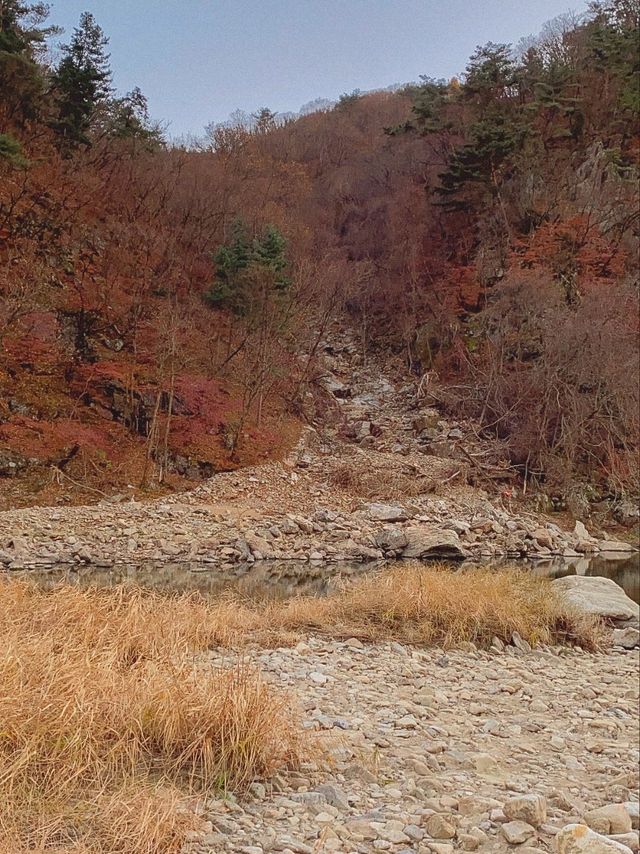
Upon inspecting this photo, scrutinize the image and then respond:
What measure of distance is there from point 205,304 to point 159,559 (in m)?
14.4

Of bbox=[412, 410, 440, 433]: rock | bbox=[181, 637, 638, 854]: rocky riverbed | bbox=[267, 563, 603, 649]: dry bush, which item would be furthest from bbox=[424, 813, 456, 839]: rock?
bbox=[412, 410, 440, 433]: rock

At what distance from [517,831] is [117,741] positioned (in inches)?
81.1

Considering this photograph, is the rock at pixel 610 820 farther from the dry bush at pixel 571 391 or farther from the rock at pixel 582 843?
the dry bush at pixel 571 391

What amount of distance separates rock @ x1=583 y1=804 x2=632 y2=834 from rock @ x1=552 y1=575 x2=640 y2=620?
6.11 m

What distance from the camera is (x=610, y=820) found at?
340cm

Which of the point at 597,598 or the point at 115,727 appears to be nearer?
the point at 115,727

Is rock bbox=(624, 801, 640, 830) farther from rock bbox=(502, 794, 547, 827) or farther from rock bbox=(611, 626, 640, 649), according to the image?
rock bbox=(611, 626, 640, 649)

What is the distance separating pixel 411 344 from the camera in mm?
33156

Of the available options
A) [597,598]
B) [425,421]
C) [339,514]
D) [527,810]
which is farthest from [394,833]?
[425,421]

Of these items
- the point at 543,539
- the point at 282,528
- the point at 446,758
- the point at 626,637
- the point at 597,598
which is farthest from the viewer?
the point at 543,539

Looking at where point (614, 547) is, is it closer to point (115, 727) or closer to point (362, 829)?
point (362, 829)

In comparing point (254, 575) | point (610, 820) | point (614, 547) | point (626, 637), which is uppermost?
point (610, 820)

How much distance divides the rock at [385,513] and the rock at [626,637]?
9.57m

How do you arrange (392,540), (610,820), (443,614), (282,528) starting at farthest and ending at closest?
1. (282,528)
2. (392,540)
3. (443,614)
4. (610,820)
